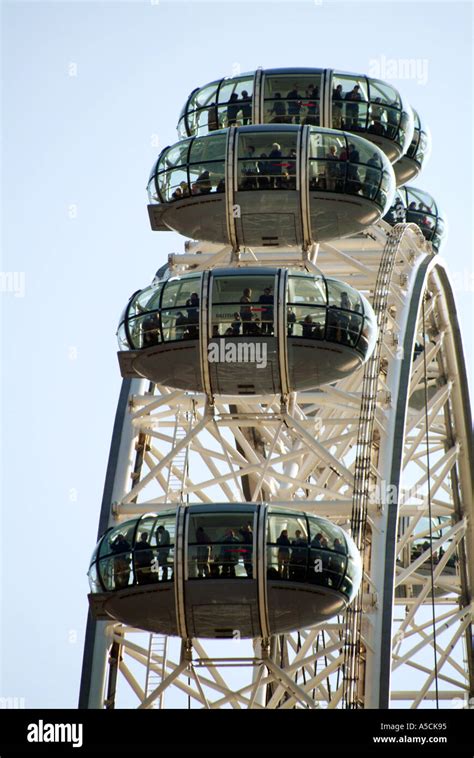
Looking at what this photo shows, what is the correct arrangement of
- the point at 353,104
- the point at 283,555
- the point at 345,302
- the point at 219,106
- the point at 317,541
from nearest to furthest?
the point at 283,555 → the point at 317,541 → the point at 345,302 → the point at 353,104 → the point at 219,106

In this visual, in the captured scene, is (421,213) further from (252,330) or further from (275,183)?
(252,330)

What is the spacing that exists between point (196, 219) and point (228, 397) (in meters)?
4.13

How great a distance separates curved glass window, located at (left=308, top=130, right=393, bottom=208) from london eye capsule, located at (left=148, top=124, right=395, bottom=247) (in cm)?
2

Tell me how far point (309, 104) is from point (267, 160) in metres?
3.95

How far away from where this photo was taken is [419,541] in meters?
56.4

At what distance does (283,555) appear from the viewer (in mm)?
33594

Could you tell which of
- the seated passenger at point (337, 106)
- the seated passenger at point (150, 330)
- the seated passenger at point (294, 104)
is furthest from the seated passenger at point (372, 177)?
the seated passenger at point (150, 330)

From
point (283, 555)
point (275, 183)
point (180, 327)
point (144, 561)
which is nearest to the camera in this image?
point (283, 555)

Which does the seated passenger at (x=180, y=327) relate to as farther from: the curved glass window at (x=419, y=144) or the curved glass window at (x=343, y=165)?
the curved glass window at (x=419, y=144)

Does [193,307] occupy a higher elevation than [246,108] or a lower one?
lower

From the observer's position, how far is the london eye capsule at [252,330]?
36688mm

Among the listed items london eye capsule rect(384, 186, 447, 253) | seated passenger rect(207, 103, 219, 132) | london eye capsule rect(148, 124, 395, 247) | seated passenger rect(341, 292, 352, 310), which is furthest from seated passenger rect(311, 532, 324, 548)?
london eye capsule rect(384, 186, 447, 253)

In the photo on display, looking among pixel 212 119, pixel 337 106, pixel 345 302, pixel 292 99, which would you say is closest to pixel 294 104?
pixel 292 99
